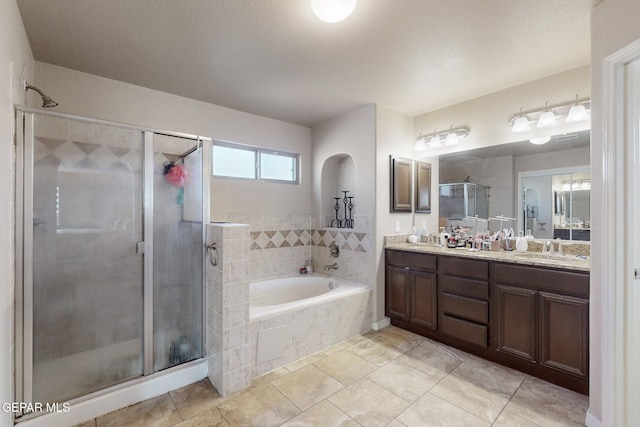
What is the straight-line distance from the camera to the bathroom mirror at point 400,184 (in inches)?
131

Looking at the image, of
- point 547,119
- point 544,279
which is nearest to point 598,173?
point 544,279

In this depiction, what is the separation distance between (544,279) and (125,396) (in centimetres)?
313

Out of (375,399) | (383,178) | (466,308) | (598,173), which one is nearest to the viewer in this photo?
(598,173)

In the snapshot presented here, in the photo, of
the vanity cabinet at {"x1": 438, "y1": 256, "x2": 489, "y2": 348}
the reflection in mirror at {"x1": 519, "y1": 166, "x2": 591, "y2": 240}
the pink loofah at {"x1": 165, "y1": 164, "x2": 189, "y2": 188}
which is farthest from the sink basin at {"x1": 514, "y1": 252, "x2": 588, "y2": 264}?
the pink loofah at {"x1": 165, "y1": 164, "x2": 189, "y2": 188}

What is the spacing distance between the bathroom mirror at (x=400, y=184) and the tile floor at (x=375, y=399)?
1.65m

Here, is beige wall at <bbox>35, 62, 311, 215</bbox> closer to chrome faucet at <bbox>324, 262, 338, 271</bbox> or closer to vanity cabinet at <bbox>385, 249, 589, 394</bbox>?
chrome faucet at <bbox>324, 262, 338, 271</bbox>

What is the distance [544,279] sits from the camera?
7.04 ft

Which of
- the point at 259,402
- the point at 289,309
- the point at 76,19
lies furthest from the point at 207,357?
the point at 76,19

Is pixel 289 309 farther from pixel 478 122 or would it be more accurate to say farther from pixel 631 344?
pixel 478 122

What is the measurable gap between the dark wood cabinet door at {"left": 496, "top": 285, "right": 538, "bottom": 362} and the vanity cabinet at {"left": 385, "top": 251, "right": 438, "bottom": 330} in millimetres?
586

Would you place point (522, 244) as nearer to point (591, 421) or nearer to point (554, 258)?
point (554, 258)

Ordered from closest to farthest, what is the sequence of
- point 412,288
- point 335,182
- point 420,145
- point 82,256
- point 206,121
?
point 82,256
point 412,288
point 206,121
point 420,145
point 335,182

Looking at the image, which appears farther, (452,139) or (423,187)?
(423,187)

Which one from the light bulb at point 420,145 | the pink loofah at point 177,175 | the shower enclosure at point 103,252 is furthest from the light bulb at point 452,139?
the pink loofah at point 177,175
